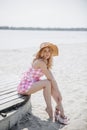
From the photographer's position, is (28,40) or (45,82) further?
(28,40)

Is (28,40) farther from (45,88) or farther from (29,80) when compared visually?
(45,88)

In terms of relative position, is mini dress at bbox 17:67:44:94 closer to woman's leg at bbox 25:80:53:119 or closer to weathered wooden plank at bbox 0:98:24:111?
woman's leg at bbox 25:80:53:119

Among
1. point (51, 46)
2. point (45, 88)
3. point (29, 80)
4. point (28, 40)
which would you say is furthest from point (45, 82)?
point (28, 40)

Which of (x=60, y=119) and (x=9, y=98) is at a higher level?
(x=9, y=98)

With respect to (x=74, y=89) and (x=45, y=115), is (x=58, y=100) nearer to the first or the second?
(x=45, y=115)

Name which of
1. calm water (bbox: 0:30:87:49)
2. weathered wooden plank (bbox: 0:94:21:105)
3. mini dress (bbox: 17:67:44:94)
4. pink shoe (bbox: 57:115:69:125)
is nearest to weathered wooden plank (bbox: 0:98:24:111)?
weathered wooden plank (bbox: 0:94:21:105)

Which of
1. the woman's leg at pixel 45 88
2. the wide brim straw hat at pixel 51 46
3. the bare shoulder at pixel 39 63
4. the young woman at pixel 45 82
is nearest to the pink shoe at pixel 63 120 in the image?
the young woman at pixel 45 82

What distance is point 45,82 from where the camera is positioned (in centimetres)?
455

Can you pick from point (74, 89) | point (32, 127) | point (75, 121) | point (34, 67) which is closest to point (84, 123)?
point (75, 121)

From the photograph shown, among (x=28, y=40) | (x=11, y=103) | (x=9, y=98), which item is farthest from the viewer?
(x=28, y=40)

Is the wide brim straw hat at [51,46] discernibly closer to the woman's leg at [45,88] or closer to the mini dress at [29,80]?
the mini dress at [29,80]

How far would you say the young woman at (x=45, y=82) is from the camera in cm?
456

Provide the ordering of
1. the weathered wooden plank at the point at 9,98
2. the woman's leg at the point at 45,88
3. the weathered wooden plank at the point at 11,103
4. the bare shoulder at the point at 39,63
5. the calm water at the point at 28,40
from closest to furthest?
1. the weathered wooden plank at the point at 11,103
2. the weathered wooden plank at the point at 9,98
3. the woman's leg at the point at 45,88
4. the bare shoulder at the point at 39,63
5. the calm water at the point at 28,40

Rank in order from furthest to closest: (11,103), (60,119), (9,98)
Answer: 1. (60,119)
2. (9,98)
3. (11,103)
